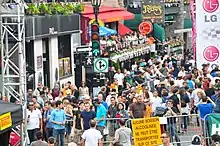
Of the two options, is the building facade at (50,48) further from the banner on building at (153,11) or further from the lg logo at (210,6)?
the banner on building at (153,11)

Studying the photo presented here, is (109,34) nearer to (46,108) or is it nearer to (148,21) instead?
(148,21)

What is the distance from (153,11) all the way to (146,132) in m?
30.9

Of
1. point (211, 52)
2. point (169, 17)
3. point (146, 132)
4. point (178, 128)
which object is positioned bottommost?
point (178, 128)

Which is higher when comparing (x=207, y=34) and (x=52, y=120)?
(x=207, y=34)

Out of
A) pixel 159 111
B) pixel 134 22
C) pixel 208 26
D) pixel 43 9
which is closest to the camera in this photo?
pixel 159 111

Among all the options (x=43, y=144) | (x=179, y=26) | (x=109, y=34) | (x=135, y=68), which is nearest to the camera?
(x=43, y=144)

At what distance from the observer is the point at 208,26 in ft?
89.2

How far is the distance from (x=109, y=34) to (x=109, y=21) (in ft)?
12.1

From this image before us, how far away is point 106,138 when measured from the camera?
21.8 meters

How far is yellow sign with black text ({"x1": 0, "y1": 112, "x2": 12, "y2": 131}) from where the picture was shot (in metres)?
15.2

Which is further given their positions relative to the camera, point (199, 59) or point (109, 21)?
point (109, 21)

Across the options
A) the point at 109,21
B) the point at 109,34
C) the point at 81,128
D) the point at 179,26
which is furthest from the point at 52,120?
the point at 179,26

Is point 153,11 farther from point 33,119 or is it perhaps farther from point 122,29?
point 33,119

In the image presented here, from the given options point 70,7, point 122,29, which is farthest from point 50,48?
point 122,29
